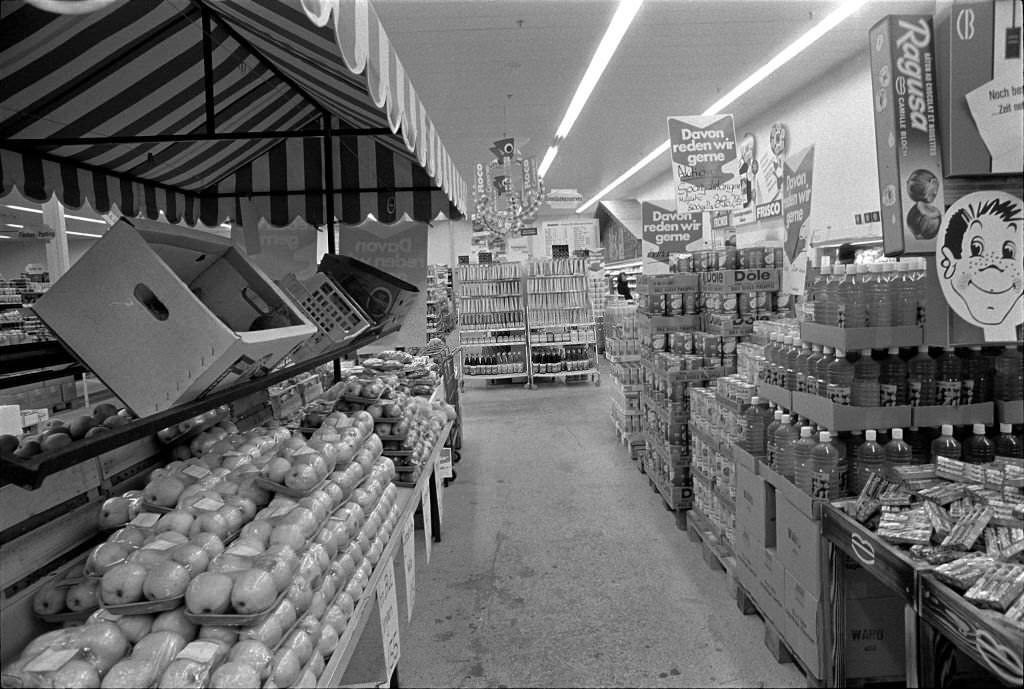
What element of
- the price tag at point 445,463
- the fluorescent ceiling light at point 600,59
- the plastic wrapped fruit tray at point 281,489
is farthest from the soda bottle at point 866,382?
the fluorescent ceiling light at point 600,59

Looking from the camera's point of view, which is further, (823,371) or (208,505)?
(823,371)

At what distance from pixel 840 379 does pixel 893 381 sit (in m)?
0.19

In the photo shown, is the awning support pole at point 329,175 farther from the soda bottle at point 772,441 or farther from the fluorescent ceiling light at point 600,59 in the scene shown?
the fluorescent ceiling light at point 600,59

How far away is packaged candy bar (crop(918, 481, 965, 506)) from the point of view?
2.21 meters

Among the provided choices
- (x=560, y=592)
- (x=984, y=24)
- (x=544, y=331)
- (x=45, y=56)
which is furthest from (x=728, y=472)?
(x=544, y=331)

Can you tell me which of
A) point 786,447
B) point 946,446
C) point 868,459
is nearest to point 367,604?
point 786,447

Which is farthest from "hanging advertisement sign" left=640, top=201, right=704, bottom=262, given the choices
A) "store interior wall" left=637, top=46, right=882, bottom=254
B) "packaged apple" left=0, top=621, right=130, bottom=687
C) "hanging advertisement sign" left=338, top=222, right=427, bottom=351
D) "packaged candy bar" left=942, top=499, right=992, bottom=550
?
"packaged apple" left=0, top=621, right=130, bottom=687

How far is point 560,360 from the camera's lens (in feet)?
37.1

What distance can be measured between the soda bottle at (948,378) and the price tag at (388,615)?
2.31 m

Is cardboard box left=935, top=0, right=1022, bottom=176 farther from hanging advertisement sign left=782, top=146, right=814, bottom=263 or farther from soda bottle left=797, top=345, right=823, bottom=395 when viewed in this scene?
hanging advertisement sign left=782, top=146, right=814, bottom=263

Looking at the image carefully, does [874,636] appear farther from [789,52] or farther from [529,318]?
[529,318]

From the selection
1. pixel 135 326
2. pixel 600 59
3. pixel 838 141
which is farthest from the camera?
pixel 838 141

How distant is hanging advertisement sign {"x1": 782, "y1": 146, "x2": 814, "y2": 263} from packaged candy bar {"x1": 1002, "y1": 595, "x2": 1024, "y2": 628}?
4.21m

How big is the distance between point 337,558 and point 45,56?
7.53 feet
